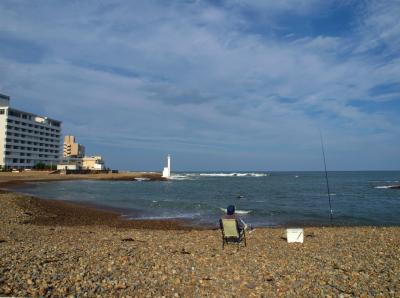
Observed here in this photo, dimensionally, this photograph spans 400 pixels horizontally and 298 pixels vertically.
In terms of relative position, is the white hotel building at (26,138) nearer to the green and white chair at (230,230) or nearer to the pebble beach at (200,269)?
the green and white chair at (230,230)

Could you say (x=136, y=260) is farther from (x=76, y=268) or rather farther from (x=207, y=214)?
(x=207, y=214)

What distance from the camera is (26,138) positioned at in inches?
4427

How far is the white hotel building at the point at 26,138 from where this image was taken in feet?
343

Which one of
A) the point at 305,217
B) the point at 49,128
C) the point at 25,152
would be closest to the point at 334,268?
the point at 305,217

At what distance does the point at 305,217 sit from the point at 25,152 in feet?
349

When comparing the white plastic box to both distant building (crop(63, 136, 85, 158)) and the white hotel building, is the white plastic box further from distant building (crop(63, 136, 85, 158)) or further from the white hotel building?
distant building (crop(63, 136, 85, 158))

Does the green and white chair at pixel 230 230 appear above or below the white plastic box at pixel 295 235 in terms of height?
above

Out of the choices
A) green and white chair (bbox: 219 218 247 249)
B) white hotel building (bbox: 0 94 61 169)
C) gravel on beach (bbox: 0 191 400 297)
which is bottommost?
gravel on beach (bbox: 0 191 400 297)

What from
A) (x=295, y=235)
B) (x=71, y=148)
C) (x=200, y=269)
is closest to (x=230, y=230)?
(x=295, y=235)

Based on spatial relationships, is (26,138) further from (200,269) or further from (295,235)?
(200,269)

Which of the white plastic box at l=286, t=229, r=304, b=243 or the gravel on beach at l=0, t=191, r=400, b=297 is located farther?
the white plastic box at l=286, t=229, r=304, b=243

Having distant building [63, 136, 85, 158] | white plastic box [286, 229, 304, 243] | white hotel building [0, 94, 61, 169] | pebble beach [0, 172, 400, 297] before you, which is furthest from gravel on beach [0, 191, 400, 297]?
distant building [63, 136, 85, 158]

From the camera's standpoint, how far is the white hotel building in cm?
10449

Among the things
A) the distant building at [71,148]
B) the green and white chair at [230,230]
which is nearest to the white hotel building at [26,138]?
the distant building at [71,148]
